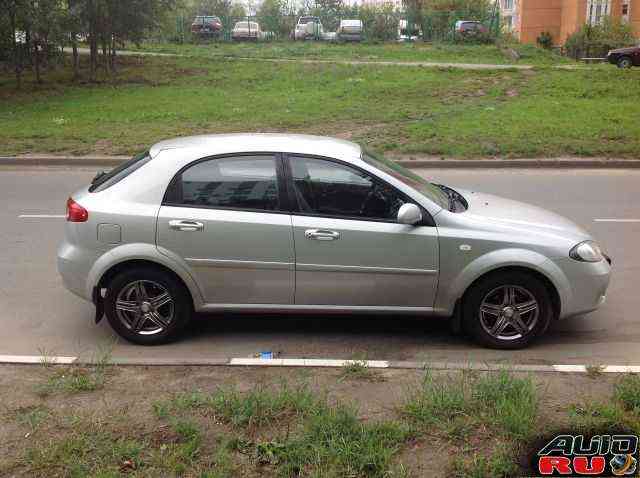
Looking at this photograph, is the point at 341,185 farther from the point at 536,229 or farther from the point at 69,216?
the point at 69,216

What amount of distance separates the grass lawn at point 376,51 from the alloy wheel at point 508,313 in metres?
27.5

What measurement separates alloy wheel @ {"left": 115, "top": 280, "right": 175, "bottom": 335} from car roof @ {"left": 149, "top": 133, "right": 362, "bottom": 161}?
1.03 m

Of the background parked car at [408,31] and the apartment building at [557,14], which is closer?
the background parked car at [408,31]

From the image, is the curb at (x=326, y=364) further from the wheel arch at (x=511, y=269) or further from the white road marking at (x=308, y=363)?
the wheel arch at (x=511, y=269)

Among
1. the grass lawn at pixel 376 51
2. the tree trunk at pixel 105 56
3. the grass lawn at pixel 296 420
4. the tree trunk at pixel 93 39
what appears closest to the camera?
the grass lawn at pixel 296 420

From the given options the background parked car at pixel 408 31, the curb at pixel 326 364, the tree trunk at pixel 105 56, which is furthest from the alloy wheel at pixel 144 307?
the background parked car at pixel 408 31

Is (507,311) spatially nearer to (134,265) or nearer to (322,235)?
(322,235)

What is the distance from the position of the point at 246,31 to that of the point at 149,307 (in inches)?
1652

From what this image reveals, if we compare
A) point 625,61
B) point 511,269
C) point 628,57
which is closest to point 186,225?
point 511,269

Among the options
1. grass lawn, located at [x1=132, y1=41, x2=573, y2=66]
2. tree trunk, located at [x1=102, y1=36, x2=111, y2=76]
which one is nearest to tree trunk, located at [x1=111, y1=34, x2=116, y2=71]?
tree trunk, located at [x1=102, y1=36, x2=111, y2=76]

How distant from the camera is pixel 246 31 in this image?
4550 centimetres

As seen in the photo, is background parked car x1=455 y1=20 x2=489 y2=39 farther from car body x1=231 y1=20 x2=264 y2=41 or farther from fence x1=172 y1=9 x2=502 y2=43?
car body x1=231 y1=20 x2=264 y2=41

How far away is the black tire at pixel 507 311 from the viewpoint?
5.48 m

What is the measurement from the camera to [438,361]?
536 cm
